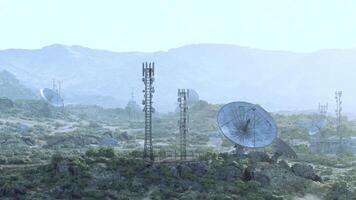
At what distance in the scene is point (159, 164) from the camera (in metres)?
76.2

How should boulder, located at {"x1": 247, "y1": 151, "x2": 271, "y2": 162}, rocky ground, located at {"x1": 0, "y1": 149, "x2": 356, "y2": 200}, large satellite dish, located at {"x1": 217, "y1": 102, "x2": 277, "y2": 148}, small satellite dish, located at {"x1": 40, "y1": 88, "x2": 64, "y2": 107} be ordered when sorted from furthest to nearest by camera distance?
small satellite dish, located at {"x1": 40, "y1": 88, "x2": 64, "y2": 107}, large satellite dish, located at {"x1": 217, "y1": 102, "x2": 277, "y2": 148}, boulder, located at {"x1": 247, "y1": 151, "x2": 271, "y2": 162}, rocky ground, located at {"x1": 0, "y1": 149, "x2": 356, "y2": 200}

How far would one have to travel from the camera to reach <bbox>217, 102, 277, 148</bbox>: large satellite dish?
88125 millimetres

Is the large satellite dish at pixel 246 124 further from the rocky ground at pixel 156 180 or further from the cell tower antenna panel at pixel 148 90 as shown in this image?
the cell tower antenna panel at pixel 148 90

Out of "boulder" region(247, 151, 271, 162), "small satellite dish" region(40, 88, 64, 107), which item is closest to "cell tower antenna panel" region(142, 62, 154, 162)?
"boulder" region(247, 151, 271, 162)

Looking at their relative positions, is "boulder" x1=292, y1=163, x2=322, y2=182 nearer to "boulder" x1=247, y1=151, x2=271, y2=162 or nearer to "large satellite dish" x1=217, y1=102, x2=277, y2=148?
"boulder" x1=247, y1=151, x2=271, y2=162

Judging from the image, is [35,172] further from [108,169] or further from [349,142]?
[349,142]

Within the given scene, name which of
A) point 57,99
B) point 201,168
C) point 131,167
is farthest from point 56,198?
point 57,99

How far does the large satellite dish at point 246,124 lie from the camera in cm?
8812

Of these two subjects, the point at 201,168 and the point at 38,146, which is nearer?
the point at 201,168

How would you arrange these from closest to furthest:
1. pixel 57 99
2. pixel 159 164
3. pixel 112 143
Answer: pixel 159 164, pixel 112 143, pixel 57 99

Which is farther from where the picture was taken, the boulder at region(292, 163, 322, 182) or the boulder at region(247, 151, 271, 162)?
the boulder at region(247, 151, 271, 162)

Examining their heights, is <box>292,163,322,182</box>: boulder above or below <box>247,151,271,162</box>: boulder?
below

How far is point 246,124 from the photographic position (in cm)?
8894

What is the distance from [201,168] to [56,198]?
756 inches
